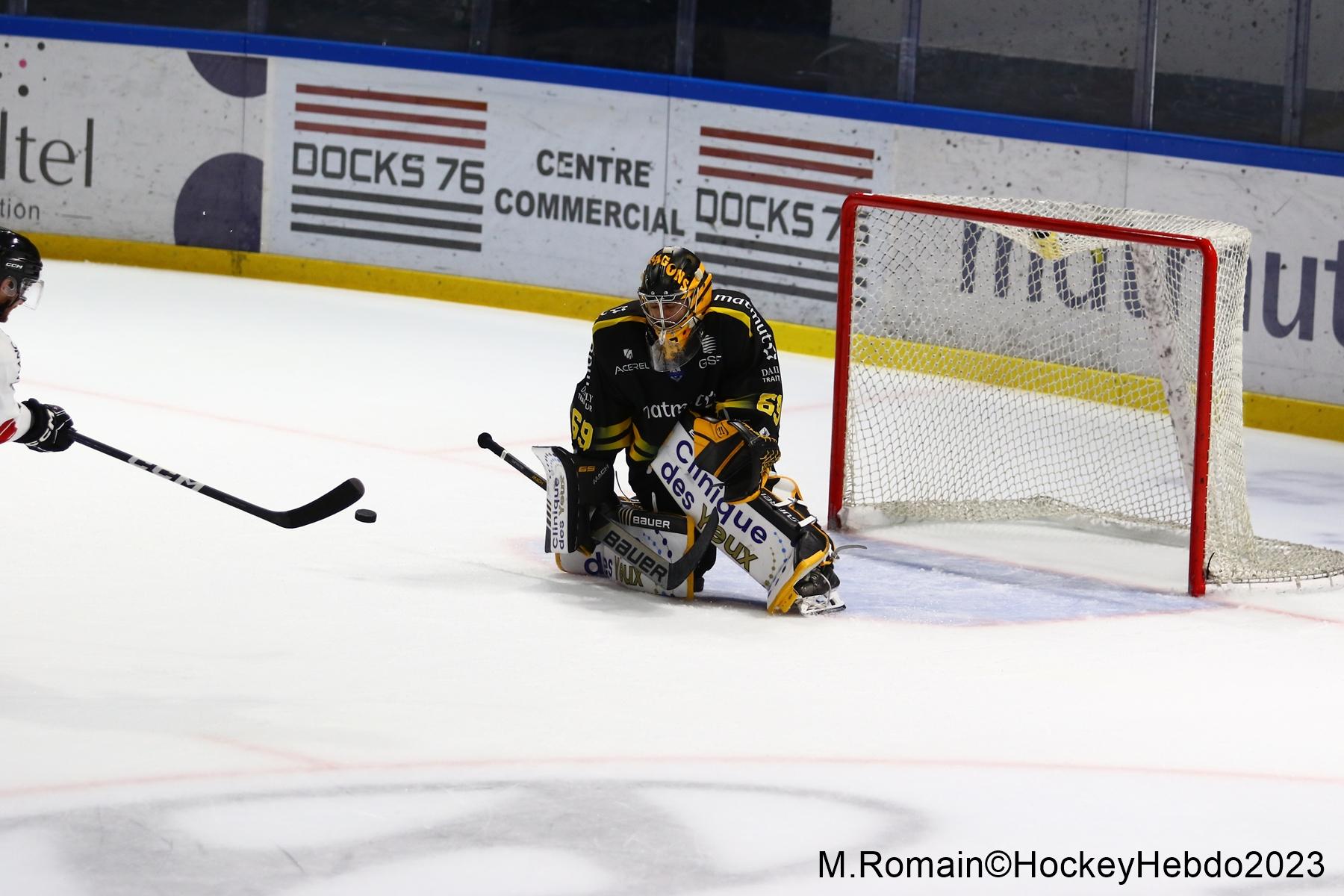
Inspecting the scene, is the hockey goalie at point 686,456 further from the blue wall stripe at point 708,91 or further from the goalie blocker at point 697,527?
the blue wall stripe at point 708,91

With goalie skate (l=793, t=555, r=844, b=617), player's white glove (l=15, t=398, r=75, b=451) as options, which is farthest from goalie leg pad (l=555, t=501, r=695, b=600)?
player's white glove (l=15, t=398, r=75, b=451)

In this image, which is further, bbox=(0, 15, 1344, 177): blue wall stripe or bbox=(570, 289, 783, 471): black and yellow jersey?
bbox=(0, 15, 1344, 177): blue wall stripe

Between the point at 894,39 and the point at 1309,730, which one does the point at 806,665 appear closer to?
the point at 1309,730

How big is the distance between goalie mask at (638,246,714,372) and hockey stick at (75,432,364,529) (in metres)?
0.77

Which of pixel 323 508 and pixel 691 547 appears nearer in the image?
pixel 323 508

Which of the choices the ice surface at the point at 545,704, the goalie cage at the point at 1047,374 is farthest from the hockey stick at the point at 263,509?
the goalie cage at the point at 1047,374

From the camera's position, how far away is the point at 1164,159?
25.9 ft

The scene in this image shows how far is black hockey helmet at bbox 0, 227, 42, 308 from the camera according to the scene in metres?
4.51

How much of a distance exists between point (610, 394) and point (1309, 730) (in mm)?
1799

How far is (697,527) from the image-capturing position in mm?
5184

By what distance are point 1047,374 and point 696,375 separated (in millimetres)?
2134

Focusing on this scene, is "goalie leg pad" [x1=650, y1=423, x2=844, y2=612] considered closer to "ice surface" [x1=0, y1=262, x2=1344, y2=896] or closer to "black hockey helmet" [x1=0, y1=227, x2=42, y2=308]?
"ice surface" [x1=0, y1=262, x2=1344, y2=896]

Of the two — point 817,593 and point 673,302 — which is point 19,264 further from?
point 817,593

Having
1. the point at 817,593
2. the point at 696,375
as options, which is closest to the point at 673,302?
the point at 696,375
